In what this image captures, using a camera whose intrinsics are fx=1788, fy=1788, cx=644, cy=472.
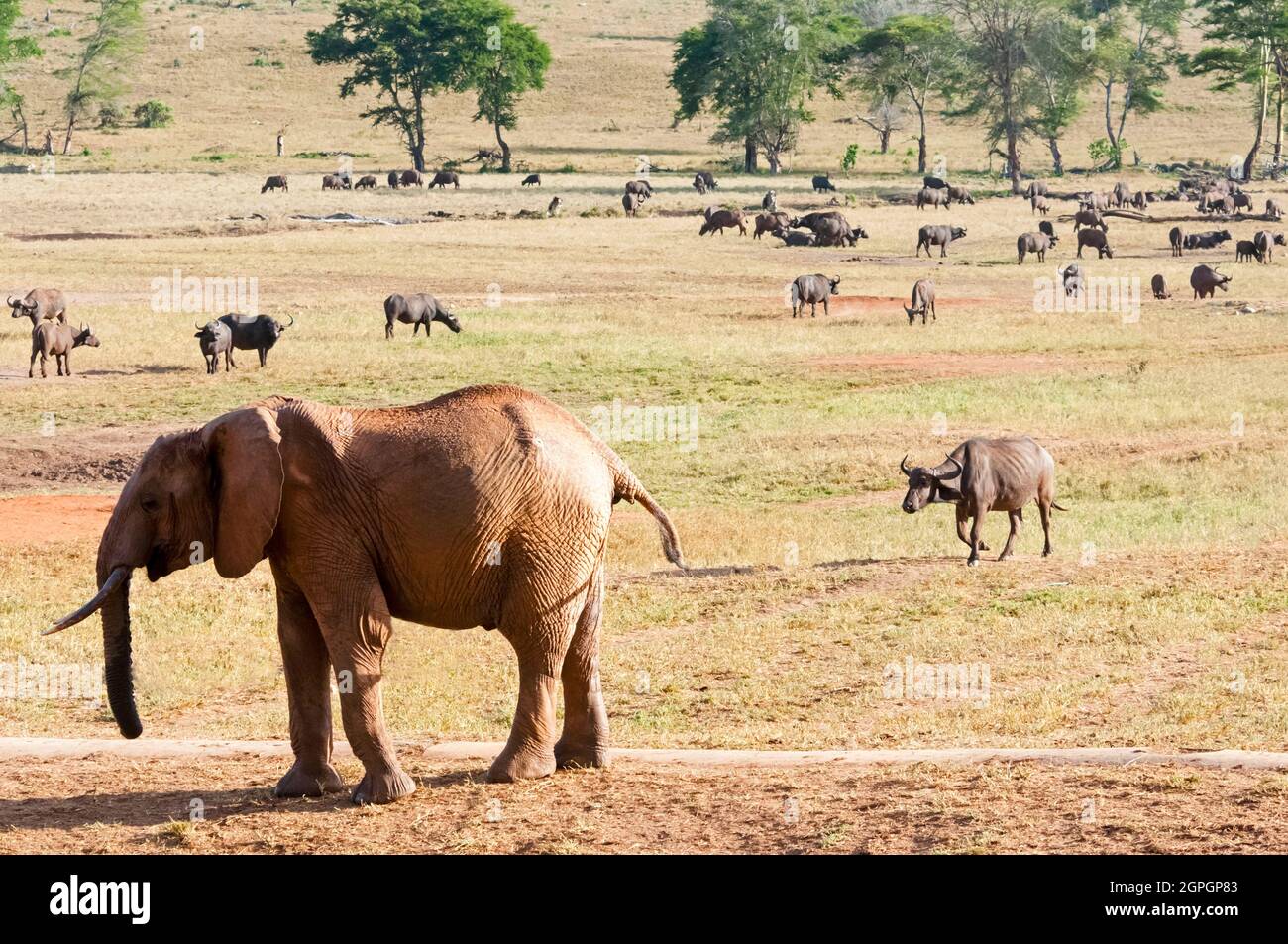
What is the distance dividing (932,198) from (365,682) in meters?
60.2

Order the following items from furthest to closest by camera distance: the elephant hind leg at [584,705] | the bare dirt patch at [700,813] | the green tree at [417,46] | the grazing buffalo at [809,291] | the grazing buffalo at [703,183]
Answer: the green tree at [417,46], the grazing buffalo at [703,183], the grazing buffalo at [809,291], the elephant hind leg at [584,705], the bare dirt patch at [700,813]

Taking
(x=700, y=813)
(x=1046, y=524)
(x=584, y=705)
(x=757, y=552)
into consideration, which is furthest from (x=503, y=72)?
(x=700, y=813)

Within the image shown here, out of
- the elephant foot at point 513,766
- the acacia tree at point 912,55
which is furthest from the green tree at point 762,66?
the elephant foot at point 513,766

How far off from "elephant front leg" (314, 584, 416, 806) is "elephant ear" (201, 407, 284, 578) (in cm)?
44

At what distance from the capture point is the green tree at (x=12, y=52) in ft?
278

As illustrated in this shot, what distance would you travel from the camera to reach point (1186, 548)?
16.2 metres

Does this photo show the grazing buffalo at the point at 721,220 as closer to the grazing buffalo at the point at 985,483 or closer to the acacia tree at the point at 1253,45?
the acacia tree at the point at 1253,45

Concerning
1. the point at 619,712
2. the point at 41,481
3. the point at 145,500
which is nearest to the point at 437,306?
the point at 41,481

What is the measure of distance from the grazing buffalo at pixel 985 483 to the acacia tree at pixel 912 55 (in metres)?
73.7

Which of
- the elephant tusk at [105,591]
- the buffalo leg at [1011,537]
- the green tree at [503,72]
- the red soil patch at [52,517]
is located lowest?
the red soil patch at [52,517]

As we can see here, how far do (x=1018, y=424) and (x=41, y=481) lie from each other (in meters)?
12.3

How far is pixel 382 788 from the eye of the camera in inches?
328

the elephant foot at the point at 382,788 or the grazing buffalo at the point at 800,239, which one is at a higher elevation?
the grazing buffalo at the point at 800,239

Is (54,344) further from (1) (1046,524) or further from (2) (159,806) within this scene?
(2) (159,806)
